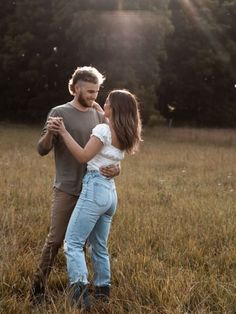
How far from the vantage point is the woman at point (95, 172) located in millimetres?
3682

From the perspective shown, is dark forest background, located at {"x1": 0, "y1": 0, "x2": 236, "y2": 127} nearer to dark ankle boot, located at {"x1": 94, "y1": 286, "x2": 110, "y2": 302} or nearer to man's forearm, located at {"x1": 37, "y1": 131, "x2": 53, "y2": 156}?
man's forearm, located at {"x1": 37, "y1": 131, "x2": 53, "y2": 156}

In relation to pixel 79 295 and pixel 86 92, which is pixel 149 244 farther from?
pixel 86 92

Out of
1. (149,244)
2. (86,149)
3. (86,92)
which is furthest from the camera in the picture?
(149,244)

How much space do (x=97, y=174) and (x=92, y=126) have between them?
55cm

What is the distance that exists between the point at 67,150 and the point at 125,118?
622 mm

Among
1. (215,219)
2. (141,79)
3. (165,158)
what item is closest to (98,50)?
(141,79)

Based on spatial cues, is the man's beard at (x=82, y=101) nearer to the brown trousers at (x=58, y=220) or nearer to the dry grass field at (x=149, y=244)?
the brown trousers at (x=58, y=220)

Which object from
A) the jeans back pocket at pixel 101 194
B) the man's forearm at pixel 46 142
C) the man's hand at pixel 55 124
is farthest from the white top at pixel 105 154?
the man's forearm at pixel 46 142

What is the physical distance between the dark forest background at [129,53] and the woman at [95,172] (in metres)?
19.4

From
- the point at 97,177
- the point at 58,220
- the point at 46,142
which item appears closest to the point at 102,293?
the point at 58,220

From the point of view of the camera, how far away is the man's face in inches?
155

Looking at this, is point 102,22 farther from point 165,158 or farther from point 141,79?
point 165,158

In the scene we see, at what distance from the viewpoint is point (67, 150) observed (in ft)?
13.4

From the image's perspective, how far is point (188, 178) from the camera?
34.8 ft
